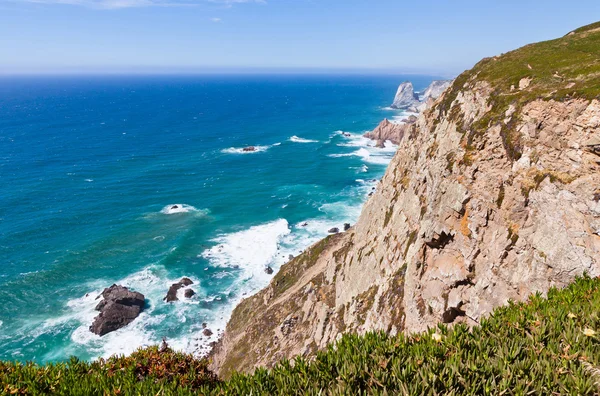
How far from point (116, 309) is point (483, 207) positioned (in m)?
58.4

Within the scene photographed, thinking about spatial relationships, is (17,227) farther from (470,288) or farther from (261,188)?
(470,288)

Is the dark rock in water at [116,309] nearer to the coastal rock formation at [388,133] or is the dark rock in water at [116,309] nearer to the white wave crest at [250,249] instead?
the white wave crest at [250,249]

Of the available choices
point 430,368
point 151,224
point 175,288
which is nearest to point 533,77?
point 430,368

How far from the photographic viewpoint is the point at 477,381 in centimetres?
1059

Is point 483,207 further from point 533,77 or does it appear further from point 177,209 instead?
point 177,209

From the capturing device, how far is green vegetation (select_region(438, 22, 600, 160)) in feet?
80.9

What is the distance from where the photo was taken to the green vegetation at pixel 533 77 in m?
24.7

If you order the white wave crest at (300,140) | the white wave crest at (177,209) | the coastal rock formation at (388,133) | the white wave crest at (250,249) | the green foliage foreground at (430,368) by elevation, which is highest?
the green foliage foreground at (430,368)

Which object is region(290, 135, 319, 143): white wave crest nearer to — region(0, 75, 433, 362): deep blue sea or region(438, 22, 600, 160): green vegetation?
region(0, 75, 433, 362): deep blue sea

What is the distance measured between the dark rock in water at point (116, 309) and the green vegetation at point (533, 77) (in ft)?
184

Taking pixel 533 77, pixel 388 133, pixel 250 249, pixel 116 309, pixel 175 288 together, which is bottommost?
pixel 116 309

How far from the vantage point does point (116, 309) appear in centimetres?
6059

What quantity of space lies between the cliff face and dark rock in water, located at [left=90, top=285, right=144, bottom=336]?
2401cm

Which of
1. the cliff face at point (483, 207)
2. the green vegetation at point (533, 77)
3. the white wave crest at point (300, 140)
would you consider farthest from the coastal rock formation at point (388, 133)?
the green vegetation at point (533, 77)
